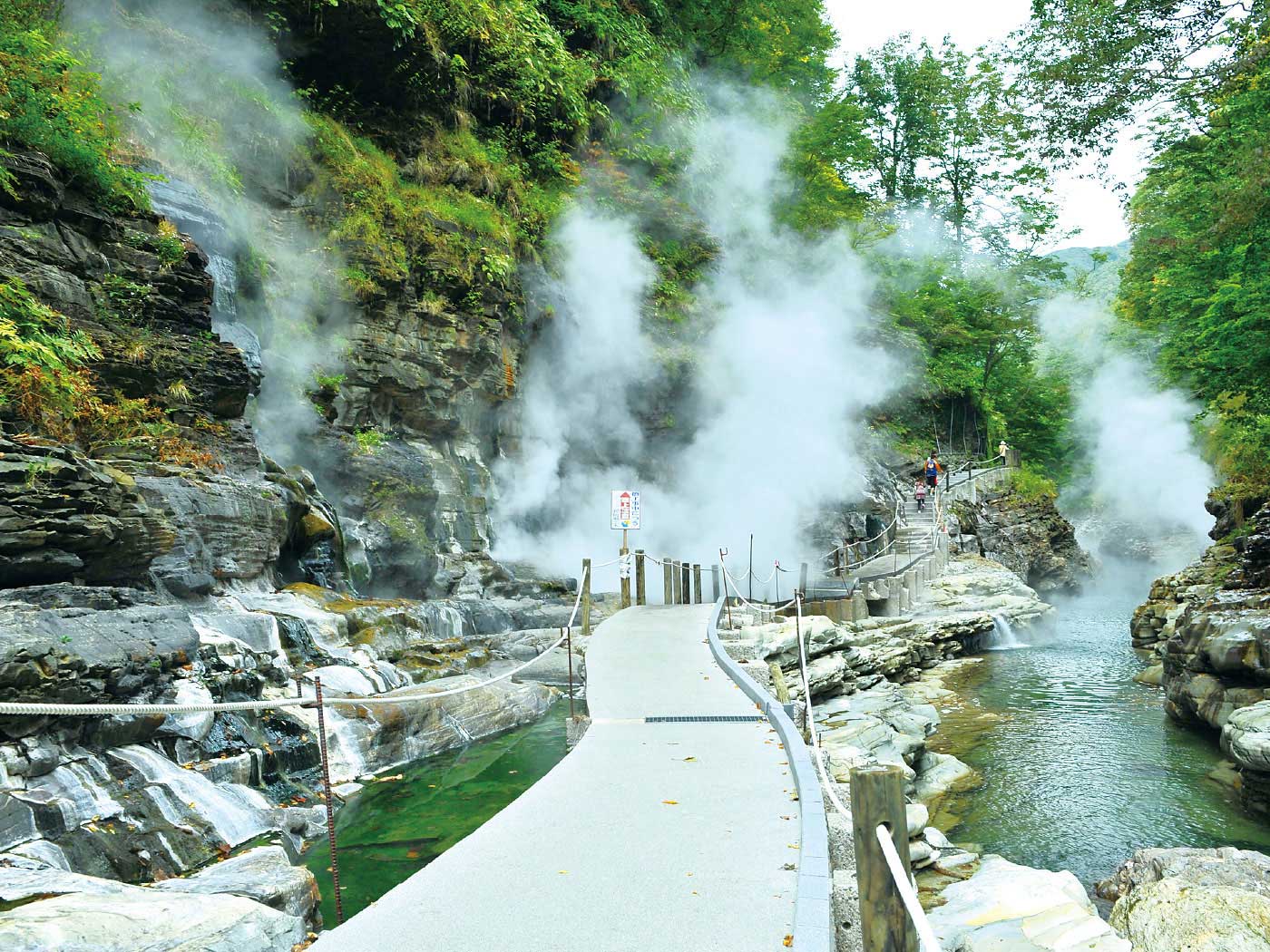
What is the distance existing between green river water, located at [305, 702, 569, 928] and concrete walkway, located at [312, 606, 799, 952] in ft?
5.53

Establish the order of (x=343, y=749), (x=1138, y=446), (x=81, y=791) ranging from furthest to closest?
(x=1138, y=446), (x=343, y=749), (x=81, y=791)

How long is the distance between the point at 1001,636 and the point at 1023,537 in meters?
11.2

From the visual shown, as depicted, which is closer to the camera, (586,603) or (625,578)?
(586,603)

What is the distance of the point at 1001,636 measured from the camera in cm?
2109

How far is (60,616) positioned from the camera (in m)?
6.62

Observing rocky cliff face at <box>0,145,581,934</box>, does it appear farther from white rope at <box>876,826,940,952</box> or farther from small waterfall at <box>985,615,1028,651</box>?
small waterfall at <box>985,615,1028,651</box>

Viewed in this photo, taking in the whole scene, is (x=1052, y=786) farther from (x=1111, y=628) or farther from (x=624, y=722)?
(x=1111, y=628)

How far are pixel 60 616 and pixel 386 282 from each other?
12540mm

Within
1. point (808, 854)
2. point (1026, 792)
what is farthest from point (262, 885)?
point (1026, 792)

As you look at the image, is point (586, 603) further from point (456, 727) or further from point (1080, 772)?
point (1080, 772)

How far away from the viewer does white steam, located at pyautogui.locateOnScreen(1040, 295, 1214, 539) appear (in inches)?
1564

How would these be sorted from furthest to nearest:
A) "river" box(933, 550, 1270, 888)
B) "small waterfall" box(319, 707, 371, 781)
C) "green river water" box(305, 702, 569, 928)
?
"river" box(933, 550, 1270, 888) → "small waterfall" box(319, 707, 371, 781) → "green river water" box(305, 702, 569, 928)

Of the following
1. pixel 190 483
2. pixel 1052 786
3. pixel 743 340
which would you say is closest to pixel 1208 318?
pixel 1052 786

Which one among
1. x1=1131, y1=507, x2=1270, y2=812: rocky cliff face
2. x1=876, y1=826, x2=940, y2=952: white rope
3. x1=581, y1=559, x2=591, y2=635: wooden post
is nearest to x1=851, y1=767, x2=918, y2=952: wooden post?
x1=876, y1=826, x2=940, y2=952: white rope
